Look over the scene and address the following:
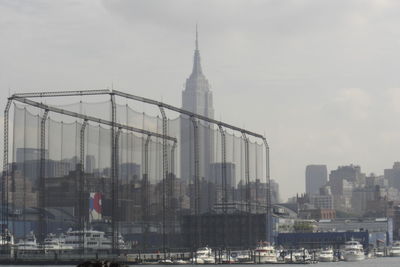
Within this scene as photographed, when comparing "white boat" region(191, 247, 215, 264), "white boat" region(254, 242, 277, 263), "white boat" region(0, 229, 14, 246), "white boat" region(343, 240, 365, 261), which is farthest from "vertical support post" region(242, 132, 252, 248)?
"white boat" region(0, 229, 14, 246)

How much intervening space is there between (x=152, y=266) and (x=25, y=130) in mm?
23480

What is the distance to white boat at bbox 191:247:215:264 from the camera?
14238 centimetres

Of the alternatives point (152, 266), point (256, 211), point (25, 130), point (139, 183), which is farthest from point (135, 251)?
point (256, 211)

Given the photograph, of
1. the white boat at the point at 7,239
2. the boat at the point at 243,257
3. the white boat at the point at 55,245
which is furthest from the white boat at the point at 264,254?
the white boat at the point at 7,239

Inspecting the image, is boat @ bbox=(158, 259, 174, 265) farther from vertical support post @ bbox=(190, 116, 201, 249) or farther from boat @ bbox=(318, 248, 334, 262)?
boat @ bbox=(318, 248, 334, 262)

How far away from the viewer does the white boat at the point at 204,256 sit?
142m

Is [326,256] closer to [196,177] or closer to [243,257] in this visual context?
[243,257]

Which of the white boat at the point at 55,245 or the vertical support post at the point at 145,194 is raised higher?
the vertical support post at the point at 145,194

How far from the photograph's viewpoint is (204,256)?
148m

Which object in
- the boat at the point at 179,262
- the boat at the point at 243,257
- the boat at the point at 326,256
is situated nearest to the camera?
the boat at the point at 179,262

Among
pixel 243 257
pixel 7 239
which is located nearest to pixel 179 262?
pixel 7 239

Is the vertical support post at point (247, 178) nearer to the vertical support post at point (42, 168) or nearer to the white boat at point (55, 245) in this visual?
the white boat at point (55, 245)

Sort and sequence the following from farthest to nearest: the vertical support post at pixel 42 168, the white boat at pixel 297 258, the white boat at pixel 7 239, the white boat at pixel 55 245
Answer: the white boat at pixel 297 258, the white boat at pixel 55 245, the white boat at pixel 7 239, the vertical support post at pixel 42 168

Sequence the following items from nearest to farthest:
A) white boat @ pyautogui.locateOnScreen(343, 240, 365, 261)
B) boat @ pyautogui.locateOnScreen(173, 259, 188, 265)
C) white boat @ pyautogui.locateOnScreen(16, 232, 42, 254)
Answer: white boat @ pyautogui.locateOnScreen(16, 232, 42, 254) < boat @ pyautogui.locateOnScreen(173, 259, 188, 265) < white boat @ pyautogui.locateOnScreen(343, 240, 365, 261)
